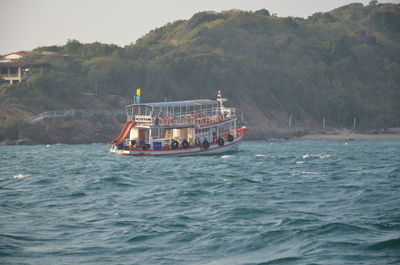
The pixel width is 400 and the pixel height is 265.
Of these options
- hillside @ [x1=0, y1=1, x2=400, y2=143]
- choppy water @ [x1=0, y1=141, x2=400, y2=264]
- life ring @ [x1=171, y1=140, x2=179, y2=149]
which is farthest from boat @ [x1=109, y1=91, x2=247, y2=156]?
hillside @ [x1=0, y1=1, x2=400, y2=143]

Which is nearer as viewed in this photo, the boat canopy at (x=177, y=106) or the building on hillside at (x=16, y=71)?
the boat canopy at (x=177, y=106)

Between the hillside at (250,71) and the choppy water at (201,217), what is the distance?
6132 cm

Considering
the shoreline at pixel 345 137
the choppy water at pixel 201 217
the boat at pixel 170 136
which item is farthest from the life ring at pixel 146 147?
the shoreline at pixel 345 137

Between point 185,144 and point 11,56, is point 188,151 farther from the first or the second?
point 11,56

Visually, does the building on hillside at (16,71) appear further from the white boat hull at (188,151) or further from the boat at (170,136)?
the white boat hull at (188,151)

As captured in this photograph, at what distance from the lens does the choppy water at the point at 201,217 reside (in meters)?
19.6

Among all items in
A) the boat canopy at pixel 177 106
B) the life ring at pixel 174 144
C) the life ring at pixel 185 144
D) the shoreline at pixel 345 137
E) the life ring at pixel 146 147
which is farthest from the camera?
the shoreline at pixel 345 137

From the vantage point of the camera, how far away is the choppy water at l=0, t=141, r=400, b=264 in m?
19.6

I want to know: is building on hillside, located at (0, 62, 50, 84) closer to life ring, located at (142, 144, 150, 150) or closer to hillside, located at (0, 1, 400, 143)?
hillside, located at (0, 1, 400, 143)

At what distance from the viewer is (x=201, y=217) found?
2484 centimetres

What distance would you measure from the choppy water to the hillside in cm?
6132

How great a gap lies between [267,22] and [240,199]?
14318 centimetres

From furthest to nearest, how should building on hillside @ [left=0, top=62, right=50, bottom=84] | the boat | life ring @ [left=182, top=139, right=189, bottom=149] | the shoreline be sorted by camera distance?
the shoreline < building on hillside @ [left=0, top=62, right=50, bottom=84] < life ring @ [left=182, top=139, right=189, bottom=149] < the boat

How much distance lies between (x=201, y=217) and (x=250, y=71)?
109413 millimetres
